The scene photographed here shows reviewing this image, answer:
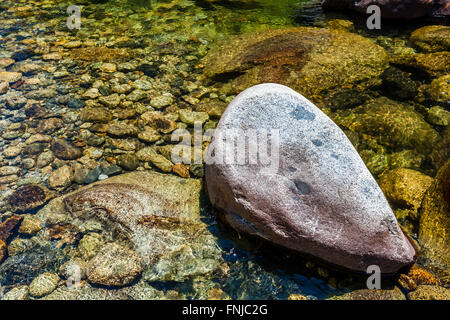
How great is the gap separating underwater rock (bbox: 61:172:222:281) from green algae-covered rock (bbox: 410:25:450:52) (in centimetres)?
445

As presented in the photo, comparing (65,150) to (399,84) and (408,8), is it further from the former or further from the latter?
(408,8)

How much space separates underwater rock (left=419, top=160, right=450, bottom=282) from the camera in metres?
2.74

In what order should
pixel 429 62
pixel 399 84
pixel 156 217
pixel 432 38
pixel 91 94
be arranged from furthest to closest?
1. pixel 432 38
2. pixel 429 62
3. pixel 91 94
4. pixel 399 84
5. pixel 156 217

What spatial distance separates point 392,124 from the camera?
398 cm

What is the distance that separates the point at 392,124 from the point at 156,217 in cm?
291

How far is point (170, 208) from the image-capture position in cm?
323

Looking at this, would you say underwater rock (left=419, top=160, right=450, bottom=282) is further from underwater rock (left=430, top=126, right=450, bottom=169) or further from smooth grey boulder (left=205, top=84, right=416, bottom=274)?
underwater rock (left=430, top=126, right=450, bottom=169)

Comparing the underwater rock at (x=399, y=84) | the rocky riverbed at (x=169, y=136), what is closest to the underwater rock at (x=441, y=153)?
the rocky riverbed at (x=169, y=136)

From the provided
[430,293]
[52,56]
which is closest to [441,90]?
[430,293]

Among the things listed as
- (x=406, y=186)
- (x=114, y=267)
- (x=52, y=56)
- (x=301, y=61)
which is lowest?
(x=114, y=267)

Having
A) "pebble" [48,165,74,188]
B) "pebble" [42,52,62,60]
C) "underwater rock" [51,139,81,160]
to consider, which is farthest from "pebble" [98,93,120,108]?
"pebble" [42,52,62,60]

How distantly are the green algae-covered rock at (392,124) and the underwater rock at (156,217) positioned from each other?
2.10 metres

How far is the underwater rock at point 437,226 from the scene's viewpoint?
2.74 metres

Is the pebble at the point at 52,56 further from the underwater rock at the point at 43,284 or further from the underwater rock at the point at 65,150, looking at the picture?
the underwater rock at the point at 43,284
